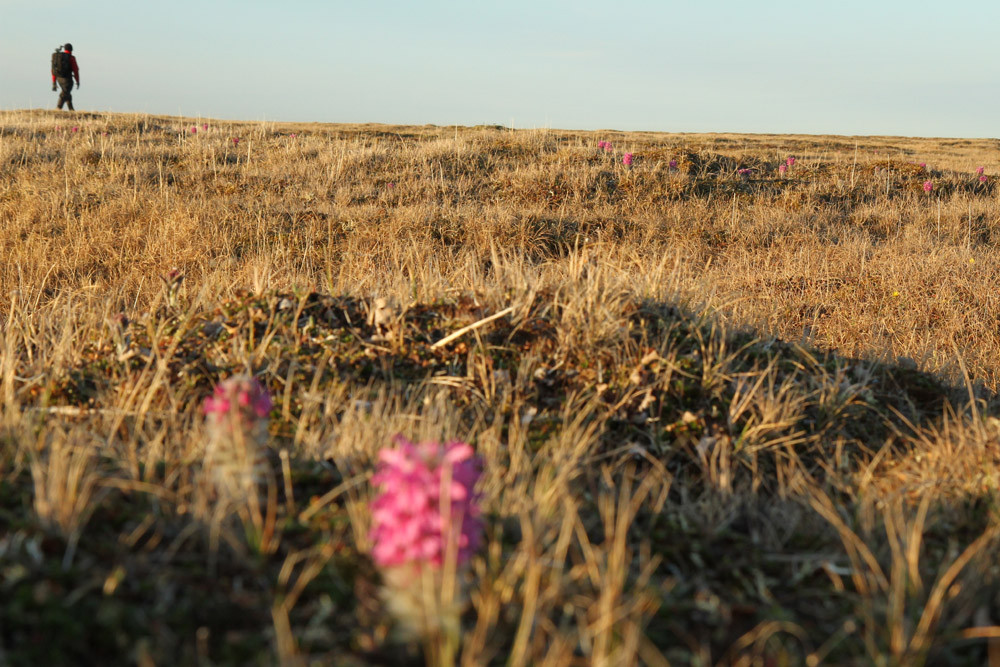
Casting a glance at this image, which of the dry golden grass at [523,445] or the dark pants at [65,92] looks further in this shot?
the dark pants at [65,92]

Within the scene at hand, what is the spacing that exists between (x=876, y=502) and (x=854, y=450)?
713 millimetres

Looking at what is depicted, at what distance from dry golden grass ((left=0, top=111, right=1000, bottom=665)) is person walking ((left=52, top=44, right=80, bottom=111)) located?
17.9 metres

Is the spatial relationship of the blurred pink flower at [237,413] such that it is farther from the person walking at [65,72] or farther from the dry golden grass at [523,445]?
the person walking at [65,72]

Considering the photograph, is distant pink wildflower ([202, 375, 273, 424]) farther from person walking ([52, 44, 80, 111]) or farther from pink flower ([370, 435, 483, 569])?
person walking ([52, 44, 80, 111])

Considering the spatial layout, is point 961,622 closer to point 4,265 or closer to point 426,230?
point 426,230

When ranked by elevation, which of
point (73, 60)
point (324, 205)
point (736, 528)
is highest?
point (73, 60)

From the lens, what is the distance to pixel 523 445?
3268mm

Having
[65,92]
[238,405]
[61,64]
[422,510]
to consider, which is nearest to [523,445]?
[238,405]

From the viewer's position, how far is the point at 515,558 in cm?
198

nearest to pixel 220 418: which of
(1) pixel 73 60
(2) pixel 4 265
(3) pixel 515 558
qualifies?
(3) pixel 515 558

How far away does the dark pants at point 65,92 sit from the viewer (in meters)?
22.9

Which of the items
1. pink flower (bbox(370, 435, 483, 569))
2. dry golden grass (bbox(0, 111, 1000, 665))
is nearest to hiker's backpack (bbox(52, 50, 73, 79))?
dry golden grass (bbox(0, 111, 1000, 665))

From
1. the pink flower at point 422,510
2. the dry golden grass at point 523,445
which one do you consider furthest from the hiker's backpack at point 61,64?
the pink flower at point 422,510

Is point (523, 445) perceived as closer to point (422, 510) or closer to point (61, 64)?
point (422, 510)
